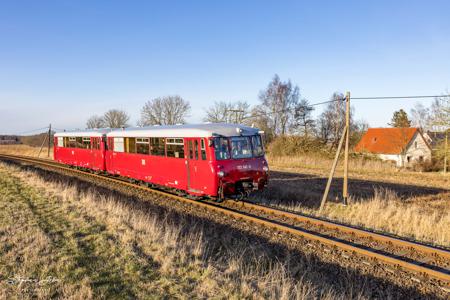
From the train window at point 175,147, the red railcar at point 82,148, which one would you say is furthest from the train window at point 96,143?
the train window at point 175,147

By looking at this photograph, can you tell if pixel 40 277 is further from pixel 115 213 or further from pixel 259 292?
pixel 115 213

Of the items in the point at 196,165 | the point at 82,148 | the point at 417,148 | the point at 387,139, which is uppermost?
the point at 82,148

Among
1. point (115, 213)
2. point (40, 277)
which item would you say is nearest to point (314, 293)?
point (40, 277)

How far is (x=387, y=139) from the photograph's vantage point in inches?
2084

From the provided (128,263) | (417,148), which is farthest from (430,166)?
(128,263)

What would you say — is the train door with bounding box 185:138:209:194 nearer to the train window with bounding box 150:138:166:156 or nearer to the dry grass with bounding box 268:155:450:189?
the train window with bounding box 150:138:166:156

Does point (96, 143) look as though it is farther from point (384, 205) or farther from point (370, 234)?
point (370, 234)

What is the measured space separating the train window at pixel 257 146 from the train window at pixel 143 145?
5180mm

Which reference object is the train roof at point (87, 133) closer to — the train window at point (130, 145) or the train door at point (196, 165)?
the train window at point (130, 145)

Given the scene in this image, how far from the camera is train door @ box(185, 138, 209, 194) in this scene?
38.8ft

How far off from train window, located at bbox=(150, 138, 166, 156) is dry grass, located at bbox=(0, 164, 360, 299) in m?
4.19

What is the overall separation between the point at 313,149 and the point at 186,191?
22.9 meters

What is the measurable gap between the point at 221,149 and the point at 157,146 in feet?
13.1

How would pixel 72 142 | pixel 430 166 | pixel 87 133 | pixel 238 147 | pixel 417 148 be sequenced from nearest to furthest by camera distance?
pixel 238 147, pixel 87 133, pixel 72 142, pixel 430 166, pixel 417 148
